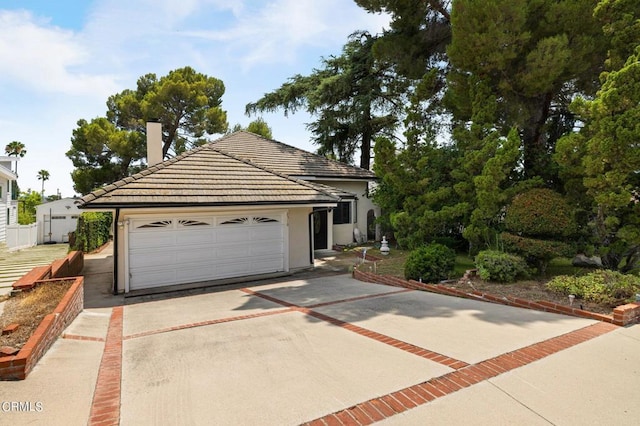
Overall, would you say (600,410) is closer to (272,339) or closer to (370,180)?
Result: (272,339)

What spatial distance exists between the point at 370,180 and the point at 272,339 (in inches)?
543

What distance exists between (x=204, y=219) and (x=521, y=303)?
27.5 feet

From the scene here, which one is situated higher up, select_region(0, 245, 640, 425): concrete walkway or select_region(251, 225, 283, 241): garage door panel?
select_region(251, 225, 283, 241): garage door panel

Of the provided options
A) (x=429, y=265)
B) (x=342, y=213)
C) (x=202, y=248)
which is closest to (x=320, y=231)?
(x=342, y=213)

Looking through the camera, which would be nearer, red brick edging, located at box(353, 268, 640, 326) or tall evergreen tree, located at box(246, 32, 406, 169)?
red brick edging, located at box(353, 268, 640, 326)

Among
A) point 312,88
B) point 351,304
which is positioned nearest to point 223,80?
point 312,88

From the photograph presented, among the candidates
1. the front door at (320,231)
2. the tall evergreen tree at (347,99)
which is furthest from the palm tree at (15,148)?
the front door at (320,231)

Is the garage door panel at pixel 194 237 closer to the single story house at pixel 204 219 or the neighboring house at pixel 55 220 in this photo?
the single story house at pixel 204 219

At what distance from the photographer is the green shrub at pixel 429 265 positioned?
9.64 m

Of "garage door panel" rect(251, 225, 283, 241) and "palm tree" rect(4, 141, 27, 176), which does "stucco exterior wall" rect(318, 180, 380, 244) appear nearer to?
"garage door panel" rect(251, 225, 283, 241)

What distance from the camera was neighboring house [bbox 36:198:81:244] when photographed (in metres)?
25.1

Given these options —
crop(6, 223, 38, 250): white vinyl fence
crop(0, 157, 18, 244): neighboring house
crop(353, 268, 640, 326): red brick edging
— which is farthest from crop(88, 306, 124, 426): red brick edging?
crop(0, 157, 18, 244): neighboring house

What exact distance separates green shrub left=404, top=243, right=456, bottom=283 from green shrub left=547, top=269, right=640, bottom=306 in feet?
8.09

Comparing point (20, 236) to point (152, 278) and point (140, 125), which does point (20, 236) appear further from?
point (152, 278)
